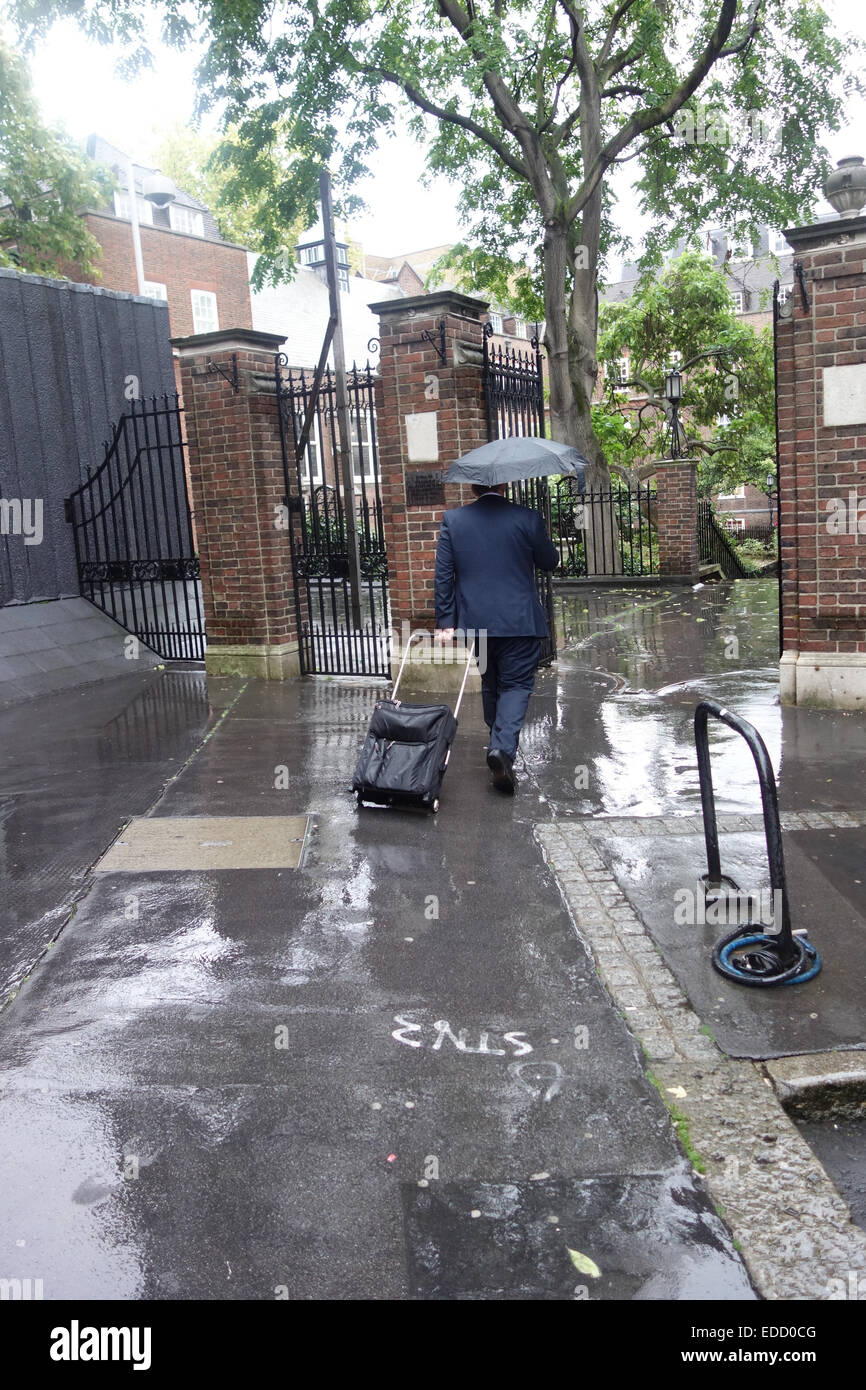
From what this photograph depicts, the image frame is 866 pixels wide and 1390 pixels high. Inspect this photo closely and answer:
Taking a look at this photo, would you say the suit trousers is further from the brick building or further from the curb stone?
the brick building

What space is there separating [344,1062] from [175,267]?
3096 cm

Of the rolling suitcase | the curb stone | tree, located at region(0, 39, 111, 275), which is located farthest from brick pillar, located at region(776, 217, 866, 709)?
tree, located at region(0, 39, 111, 275)

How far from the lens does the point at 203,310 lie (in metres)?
31.6

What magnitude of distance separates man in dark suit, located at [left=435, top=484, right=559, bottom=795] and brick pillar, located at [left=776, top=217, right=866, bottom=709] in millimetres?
2546

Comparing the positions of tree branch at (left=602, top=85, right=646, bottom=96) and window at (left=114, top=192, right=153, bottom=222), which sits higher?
window at (left=114, top=192, right=153, bottom=222)

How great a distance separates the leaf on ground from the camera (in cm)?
247

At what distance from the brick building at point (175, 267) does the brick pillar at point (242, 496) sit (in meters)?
19.5

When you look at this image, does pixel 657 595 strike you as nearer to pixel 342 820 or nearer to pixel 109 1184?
pixel 342 820

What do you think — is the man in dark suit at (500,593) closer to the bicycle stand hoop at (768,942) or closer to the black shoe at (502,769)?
the black shoe at (502,769)

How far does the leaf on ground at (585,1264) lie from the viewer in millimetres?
2471

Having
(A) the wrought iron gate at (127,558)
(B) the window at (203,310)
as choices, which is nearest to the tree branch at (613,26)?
(A) the wrought iron gate at (127,558)
